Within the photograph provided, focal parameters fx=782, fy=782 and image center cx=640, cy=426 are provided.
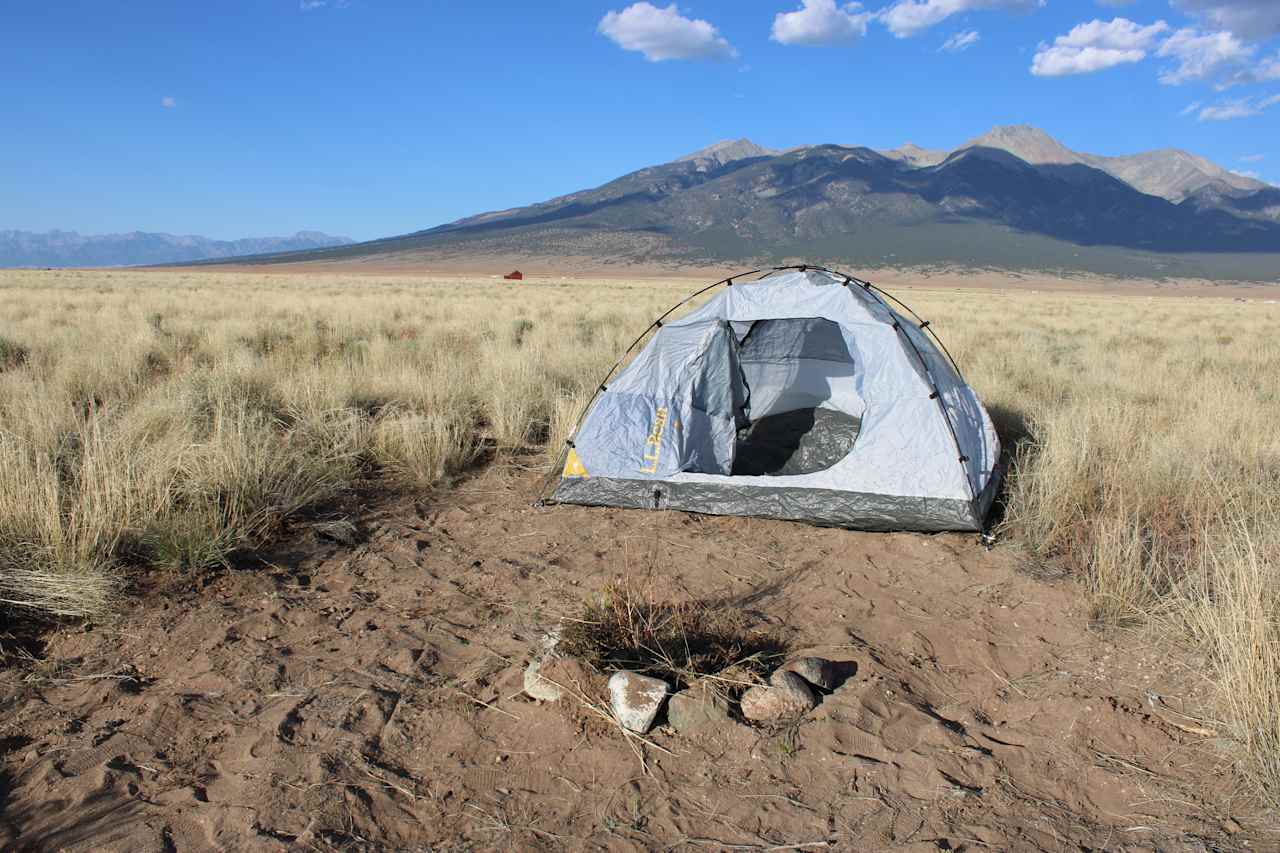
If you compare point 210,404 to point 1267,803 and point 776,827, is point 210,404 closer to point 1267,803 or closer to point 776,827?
point 776,827

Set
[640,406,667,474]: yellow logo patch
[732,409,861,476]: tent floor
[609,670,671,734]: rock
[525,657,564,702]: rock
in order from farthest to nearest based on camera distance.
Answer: [732,409,861,476]: tent floor → [640,406,667,474]: yellow logo patch → [525,657,564,702]: rock → [609,670,671,734]: rock

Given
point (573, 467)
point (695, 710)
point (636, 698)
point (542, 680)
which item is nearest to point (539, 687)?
point (542, 680)

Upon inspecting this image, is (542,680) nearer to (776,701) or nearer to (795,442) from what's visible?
(776,701)

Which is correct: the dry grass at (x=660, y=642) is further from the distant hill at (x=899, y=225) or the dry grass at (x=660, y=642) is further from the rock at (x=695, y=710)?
the distant hill at (x=899, y=225)

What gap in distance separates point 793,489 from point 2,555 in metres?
4.68

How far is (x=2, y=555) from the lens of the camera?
13.1 feet

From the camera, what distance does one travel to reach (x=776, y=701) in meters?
3.28

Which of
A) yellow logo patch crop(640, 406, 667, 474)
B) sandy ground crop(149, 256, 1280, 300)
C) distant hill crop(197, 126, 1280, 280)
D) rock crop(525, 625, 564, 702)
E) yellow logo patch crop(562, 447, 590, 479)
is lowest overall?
rock crop(525, 625, 564, 702)

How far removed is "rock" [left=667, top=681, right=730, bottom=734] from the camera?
3211 mm

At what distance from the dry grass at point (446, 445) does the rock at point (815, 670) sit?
1.50 m

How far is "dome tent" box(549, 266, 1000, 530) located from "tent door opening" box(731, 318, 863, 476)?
1.91 ft

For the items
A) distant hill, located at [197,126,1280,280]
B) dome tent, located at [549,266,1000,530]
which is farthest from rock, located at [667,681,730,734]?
distant hill, located at [197,126,1280,280]

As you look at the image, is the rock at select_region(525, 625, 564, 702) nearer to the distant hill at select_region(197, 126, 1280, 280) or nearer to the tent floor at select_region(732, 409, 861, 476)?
the tent floor at select_region(732, 409, 861, 476)

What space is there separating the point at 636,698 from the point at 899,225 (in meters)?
154
